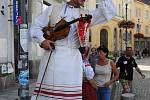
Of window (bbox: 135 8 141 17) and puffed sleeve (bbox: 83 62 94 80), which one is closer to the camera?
puffed sleeve (bbox: 83 62 94 80)

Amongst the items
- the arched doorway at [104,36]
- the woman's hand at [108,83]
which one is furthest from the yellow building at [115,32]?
the woman's hand at [108,83]

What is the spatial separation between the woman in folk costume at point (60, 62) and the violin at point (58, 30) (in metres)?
0.04

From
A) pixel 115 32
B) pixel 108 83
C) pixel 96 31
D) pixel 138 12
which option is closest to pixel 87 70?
pixel 108 83

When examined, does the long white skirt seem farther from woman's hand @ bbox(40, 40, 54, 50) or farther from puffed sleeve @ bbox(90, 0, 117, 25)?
puffed sleeve @ bbox(90, 0, 117, 25)

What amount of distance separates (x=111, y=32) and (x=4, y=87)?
36.6 m

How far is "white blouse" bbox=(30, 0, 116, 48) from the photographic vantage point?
4.33 meters

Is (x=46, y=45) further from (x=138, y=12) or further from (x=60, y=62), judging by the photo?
(x=138, y=12)

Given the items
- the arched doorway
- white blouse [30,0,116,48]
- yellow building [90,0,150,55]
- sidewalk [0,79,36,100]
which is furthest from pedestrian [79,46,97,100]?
the arched doorway

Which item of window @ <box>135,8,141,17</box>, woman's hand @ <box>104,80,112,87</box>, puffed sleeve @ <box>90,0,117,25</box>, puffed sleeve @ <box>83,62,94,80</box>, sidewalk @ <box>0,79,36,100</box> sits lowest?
sidewalk @ <box>0,79,36,100</box>

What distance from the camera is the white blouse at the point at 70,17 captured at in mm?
4328

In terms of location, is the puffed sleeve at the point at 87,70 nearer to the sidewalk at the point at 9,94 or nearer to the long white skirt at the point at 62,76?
the long white skirt at the point at 62,76

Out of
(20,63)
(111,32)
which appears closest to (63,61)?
(20,63)

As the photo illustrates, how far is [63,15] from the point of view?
4418 mm

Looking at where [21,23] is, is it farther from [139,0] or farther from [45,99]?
[139,0]
